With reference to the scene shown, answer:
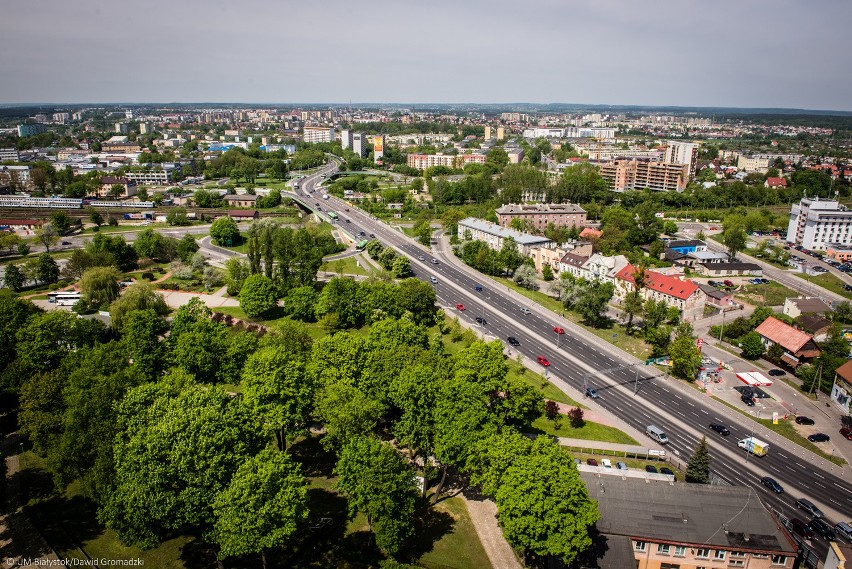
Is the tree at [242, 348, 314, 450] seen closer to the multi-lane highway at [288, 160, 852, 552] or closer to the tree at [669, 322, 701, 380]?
the multi-lane highway at [288, 160, 852, 552]

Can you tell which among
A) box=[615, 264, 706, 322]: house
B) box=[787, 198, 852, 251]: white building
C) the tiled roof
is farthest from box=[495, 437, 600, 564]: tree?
box=[787, 198, 852, 251]: white building

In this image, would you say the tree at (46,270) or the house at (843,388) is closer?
the house at (843,388)

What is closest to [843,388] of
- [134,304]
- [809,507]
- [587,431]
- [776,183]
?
[809,507]

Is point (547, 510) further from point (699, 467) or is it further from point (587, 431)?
point (587, 431)

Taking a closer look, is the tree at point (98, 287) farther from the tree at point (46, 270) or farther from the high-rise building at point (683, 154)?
the high-rise building at point (683, 154)

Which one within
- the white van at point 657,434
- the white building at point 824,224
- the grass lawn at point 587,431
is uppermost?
the white building at point 824,224

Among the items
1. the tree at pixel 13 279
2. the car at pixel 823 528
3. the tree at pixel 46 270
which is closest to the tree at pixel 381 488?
the car at pixel 823 528

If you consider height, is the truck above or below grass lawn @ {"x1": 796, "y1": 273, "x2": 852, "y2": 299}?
below

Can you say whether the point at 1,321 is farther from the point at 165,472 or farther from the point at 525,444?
the point at 525,444
